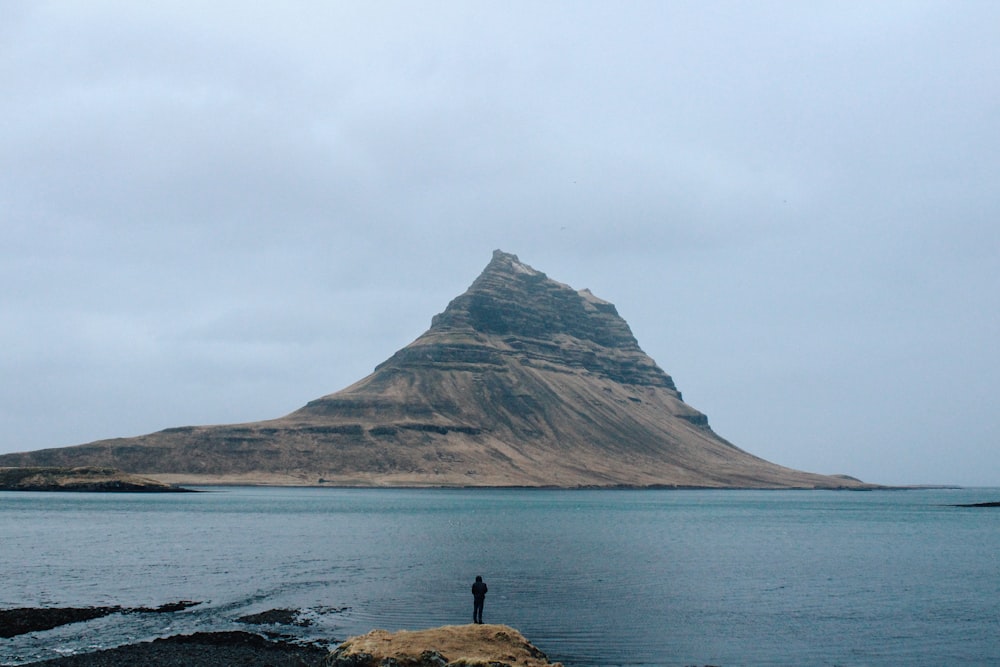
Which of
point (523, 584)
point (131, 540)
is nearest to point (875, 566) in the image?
point (523, 584)

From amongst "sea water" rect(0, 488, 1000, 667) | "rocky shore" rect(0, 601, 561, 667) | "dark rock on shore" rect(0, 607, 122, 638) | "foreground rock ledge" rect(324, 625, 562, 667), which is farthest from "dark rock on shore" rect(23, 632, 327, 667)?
"dark rock on shore" rect(0, 607, 122, 638)

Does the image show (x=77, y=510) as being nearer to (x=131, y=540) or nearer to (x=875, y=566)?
(x=131, y=540)

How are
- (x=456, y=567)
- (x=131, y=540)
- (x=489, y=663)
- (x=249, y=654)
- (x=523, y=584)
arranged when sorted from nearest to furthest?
(x=489, y=663)
(x=249, y=654)
(x=523, y=584)
(x=456, y=567)
(x=131, y=540)

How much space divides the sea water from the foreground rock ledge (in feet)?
27.8

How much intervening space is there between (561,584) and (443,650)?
32.7 meters

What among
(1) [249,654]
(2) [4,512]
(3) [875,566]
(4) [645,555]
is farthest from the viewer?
(2) [4,512]

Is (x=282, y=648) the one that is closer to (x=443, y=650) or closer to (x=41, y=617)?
(x=443, y=650)

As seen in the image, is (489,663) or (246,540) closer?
(489,663)

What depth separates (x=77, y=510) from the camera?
140625 mm

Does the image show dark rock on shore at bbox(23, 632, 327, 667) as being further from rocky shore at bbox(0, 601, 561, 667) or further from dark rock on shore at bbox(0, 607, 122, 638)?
dark rock on shore at bbox(0, 607, 122, 638)

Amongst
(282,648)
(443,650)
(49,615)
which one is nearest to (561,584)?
(282,648)

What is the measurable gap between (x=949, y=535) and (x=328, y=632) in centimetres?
9993

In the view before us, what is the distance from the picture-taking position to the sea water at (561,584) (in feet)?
131

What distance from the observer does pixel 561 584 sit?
58.2 m
